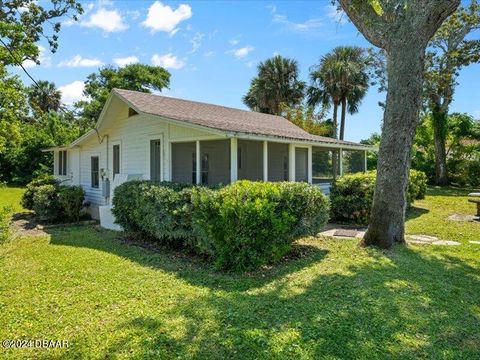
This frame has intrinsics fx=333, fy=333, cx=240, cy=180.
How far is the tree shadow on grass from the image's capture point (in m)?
3.42

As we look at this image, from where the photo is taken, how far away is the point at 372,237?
750 cm

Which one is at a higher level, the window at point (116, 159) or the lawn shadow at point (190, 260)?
the window at point (116, 159)

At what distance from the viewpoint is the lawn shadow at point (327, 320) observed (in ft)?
11.2

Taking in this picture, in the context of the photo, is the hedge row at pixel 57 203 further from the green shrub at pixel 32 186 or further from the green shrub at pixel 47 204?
the green shrub at pixel 32 186

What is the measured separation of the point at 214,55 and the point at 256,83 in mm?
16737

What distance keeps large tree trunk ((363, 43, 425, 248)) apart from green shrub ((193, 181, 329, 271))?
212 cm

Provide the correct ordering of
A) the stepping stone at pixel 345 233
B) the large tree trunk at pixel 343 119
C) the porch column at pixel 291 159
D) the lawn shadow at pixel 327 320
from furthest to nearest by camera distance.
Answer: the large tree trunk at pixel 343 119 < the porch column at pixel 291 159 < the stepping stone at pixel 345 233 < the lawn shadow at pixel 327 320

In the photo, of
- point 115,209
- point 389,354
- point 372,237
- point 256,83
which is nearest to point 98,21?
point 115,209

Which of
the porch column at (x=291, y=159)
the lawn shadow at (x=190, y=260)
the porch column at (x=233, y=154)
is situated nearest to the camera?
the lawn shadow at (x=190, y=260)

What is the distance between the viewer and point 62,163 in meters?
18.6

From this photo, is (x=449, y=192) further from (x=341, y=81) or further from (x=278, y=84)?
(x=278, y=84)

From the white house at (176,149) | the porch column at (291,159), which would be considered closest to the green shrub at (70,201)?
the white house at (176,149)

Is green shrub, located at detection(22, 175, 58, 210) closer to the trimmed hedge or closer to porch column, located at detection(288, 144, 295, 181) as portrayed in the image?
porch column, located at detection(288, 144, 295, 181)

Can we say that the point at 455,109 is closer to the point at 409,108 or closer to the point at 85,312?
the point at 409,108
